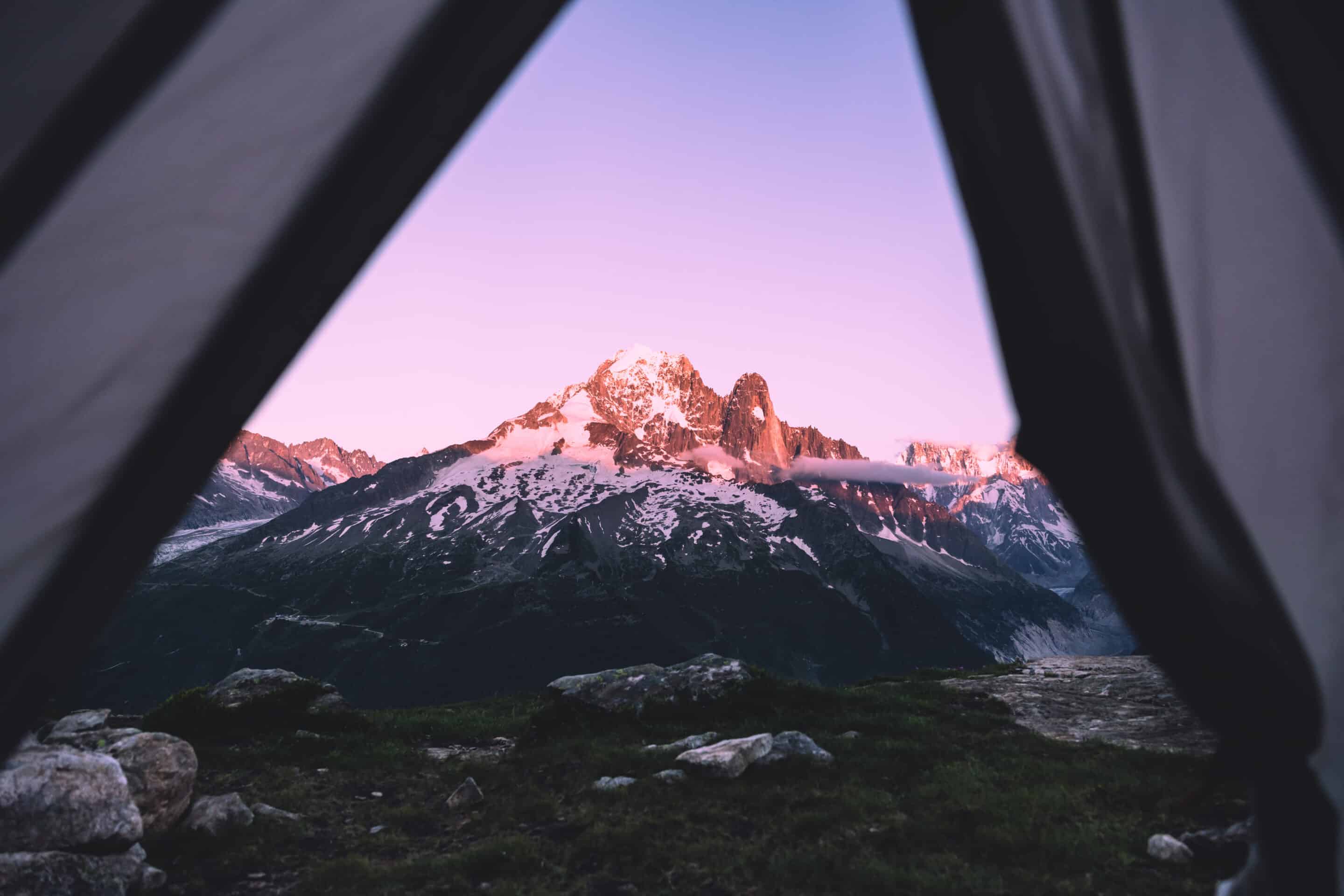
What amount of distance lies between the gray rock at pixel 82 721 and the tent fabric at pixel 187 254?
441 inches

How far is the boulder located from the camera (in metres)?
12.6

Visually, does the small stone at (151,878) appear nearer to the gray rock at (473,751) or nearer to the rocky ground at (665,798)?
the rocky ground at (665,798)

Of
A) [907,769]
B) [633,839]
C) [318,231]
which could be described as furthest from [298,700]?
[318,231]

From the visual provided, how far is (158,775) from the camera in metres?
7.80

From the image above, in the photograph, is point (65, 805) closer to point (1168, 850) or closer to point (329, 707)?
point (329, 707)

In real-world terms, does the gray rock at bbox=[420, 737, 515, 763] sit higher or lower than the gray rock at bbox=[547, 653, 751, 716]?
lower

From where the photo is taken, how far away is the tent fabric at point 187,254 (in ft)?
8.86

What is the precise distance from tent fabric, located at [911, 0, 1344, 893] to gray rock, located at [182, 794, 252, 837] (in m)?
9.68

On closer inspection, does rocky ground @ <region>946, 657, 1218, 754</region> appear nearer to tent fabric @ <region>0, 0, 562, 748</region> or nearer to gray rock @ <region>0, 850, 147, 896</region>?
tent fabric @ <region>0, 0, 562, 748</region>

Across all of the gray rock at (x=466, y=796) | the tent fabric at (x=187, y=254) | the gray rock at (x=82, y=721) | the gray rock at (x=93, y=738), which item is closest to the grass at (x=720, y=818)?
the gray rock at (x=466, y=796)

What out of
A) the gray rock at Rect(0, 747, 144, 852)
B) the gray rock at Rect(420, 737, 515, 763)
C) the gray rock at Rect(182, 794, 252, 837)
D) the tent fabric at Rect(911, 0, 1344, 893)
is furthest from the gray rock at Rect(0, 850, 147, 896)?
the tent fabric at Rect(911, 0, 1344, 893)

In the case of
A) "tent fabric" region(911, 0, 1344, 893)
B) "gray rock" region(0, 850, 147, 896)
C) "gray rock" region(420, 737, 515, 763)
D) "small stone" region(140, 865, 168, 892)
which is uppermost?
"tent fabric" region(911, 0, 1344, 893)

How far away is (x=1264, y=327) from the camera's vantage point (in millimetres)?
2754

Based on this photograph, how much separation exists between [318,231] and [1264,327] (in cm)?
437
